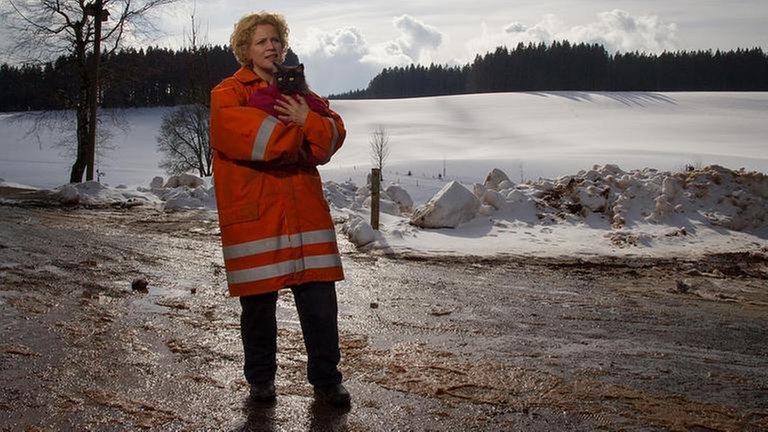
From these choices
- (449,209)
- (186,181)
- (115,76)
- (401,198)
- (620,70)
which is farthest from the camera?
(620,70)

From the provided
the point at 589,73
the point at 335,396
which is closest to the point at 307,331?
the point at 335,396

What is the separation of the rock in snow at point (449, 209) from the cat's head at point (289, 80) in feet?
27.0

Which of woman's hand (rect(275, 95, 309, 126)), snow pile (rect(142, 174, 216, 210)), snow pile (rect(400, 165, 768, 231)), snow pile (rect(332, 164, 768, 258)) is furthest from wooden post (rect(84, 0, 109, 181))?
woman's hand (rect(275, 95, 309, 126))

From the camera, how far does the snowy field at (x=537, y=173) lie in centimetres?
1141

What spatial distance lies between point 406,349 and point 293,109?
6.74 feet

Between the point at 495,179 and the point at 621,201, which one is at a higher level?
the point at 495,179

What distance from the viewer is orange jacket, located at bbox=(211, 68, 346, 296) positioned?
3.70 meters

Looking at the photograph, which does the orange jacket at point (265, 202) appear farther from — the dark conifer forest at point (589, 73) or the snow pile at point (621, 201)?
the dark conifer forest at point (589, 73)

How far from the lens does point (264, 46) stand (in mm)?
3852

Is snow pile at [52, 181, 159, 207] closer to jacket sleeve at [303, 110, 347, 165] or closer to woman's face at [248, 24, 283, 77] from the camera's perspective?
woman's face at [248, 24, 283, 77]

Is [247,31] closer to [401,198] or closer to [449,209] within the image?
[449,209]

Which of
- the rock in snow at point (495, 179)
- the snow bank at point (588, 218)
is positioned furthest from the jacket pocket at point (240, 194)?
the rock in snow at point (495, 179)

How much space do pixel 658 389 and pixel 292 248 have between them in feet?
7.19

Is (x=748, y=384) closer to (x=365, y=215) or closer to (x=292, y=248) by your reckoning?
(x=292, y=248)
